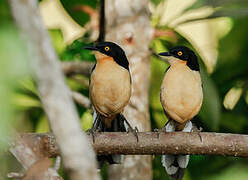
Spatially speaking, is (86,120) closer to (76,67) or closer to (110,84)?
(76,67)

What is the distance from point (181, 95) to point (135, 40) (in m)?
1.19

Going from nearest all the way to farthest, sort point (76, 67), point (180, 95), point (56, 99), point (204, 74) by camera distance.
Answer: point (56, 99), point (180, 95), point (204, 74), point (76, 67)

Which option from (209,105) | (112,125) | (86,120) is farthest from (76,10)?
(112,125)

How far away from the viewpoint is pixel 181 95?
3576mm

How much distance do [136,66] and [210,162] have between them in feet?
4.70

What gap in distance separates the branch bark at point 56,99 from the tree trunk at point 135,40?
3087 millimetres

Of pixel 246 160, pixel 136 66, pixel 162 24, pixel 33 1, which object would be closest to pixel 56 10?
pixel 162 24

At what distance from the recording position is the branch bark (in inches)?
44.8

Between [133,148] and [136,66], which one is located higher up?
[136,66]

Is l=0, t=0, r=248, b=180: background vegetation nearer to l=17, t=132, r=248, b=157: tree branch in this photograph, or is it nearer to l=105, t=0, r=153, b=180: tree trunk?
l=105, t=0, r=153, b=180: tree trunk

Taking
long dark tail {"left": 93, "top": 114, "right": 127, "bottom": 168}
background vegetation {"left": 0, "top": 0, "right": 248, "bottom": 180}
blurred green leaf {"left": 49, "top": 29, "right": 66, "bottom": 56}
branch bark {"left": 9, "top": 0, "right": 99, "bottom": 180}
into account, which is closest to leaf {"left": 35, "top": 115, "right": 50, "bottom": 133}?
background vegetation {"left": 0, "top": 0, "right": 248, "bottom": 180}

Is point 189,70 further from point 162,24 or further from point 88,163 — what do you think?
point 88,163

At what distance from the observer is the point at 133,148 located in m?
3.25

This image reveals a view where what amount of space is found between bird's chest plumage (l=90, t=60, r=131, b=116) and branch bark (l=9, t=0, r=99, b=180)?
2365 millimetres
